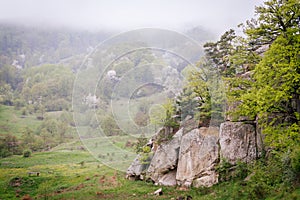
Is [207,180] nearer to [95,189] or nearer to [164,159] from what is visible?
[164,159]

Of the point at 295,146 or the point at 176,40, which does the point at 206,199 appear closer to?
the point at 295,146

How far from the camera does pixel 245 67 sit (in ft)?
100

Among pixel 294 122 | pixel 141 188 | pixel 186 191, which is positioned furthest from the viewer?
pixel 141 188

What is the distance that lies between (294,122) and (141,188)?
16385 mm

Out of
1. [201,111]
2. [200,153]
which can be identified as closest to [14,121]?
[201,111]

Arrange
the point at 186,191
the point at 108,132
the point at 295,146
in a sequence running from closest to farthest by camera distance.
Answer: the point at 295,146 → the point at 186,191 → the point at 108,132

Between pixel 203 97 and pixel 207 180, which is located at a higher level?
pixel 203 97

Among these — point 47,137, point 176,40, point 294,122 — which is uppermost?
point 176,40

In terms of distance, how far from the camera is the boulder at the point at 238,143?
24.7 metres

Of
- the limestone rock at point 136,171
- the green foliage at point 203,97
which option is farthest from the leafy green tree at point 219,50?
the limestone rock at point 136,171

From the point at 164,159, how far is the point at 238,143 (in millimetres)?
9275

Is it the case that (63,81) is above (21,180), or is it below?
above

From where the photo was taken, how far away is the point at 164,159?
103 feet

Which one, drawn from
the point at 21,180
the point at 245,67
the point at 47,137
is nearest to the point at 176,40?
the point at 245,67
